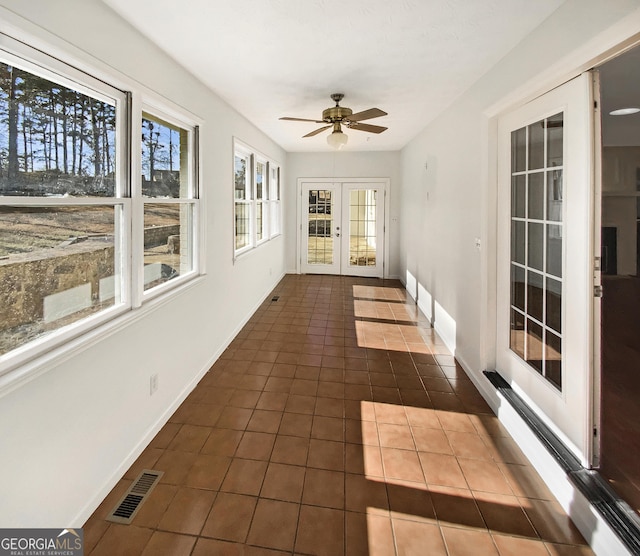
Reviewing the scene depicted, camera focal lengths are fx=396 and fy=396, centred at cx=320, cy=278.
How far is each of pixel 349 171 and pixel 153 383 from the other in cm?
626

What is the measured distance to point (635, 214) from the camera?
5133 millimetres

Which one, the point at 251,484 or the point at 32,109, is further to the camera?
the point at 251,484

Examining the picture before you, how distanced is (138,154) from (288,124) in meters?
3.16

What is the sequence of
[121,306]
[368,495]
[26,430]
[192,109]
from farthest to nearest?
[192,109], [121,306], [368,495], [26,430]

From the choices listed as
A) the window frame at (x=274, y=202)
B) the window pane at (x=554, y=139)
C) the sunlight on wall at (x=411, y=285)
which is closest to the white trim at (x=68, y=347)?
the window pane at (x=554, y=139)

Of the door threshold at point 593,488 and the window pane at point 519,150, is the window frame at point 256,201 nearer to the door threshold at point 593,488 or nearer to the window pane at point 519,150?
the window pane at point 519,150

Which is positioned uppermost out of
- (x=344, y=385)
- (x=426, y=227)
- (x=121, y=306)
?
(x=426, y=227)

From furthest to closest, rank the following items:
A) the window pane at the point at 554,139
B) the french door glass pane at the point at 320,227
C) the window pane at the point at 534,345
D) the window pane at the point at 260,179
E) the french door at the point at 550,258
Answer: the french door glass pane at the point at 320,227
the window pane at the point at 260,179
the window pane at the point at 534,345
the window pane at the point at 554,139
the french door at the point at 550,258

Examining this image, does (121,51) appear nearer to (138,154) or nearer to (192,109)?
(138,154)

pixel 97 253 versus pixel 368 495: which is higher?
pixel 97 253

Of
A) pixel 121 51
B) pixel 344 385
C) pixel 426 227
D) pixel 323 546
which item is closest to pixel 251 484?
pixel 323 546

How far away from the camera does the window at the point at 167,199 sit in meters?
2.63

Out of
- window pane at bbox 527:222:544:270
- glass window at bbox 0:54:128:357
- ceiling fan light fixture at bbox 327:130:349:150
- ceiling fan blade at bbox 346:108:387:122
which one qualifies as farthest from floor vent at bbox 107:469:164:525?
ceiling fan light fixture at bbox 327:130:349:150

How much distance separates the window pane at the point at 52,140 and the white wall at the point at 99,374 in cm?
17
